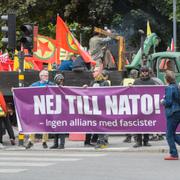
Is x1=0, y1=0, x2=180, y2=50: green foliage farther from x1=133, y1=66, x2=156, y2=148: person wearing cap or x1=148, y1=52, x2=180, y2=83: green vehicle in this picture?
x1=133, y1=66, x2=156, y2=148: person wearing cap

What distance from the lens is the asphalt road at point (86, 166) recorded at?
12141mm

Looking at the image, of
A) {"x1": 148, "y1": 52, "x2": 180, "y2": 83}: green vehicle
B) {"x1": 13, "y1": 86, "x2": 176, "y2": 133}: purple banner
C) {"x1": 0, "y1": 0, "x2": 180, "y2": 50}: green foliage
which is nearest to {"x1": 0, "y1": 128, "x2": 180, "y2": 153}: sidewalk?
{"x1": 13, "y1": 86, "x2": 176, "y2": 133}: purple banner

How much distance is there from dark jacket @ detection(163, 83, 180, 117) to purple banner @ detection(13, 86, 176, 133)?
251cm

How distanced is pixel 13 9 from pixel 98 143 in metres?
22.4

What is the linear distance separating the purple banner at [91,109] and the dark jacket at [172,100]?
2.51 meters

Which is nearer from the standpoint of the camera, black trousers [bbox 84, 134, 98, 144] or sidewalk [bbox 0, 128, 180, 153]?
sidewalk [bbox 0, 128, 180, 153]

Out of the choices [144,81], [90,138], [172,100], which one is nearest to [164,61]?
[144,81]

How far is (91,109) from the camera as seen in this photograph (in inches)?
698

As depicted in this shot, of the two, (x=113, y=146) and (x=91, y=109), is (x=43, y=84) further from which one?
(x=113, y=146)

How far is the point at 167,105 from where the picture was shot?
48.2 ft

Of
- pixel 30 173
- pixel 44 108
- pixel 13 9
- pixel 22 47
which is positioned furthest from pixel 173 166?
pixel 13 9

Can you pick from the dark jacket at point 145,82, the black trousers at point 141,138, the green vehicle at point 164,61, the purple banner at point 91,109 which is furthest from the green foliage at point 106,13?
the black trousers at point 141,138

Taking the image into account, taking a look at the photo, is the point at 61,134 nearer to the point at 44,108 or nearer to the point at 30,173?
the point at 44,108

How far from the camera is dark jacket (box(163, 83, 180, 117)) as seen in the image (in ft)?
48.1
